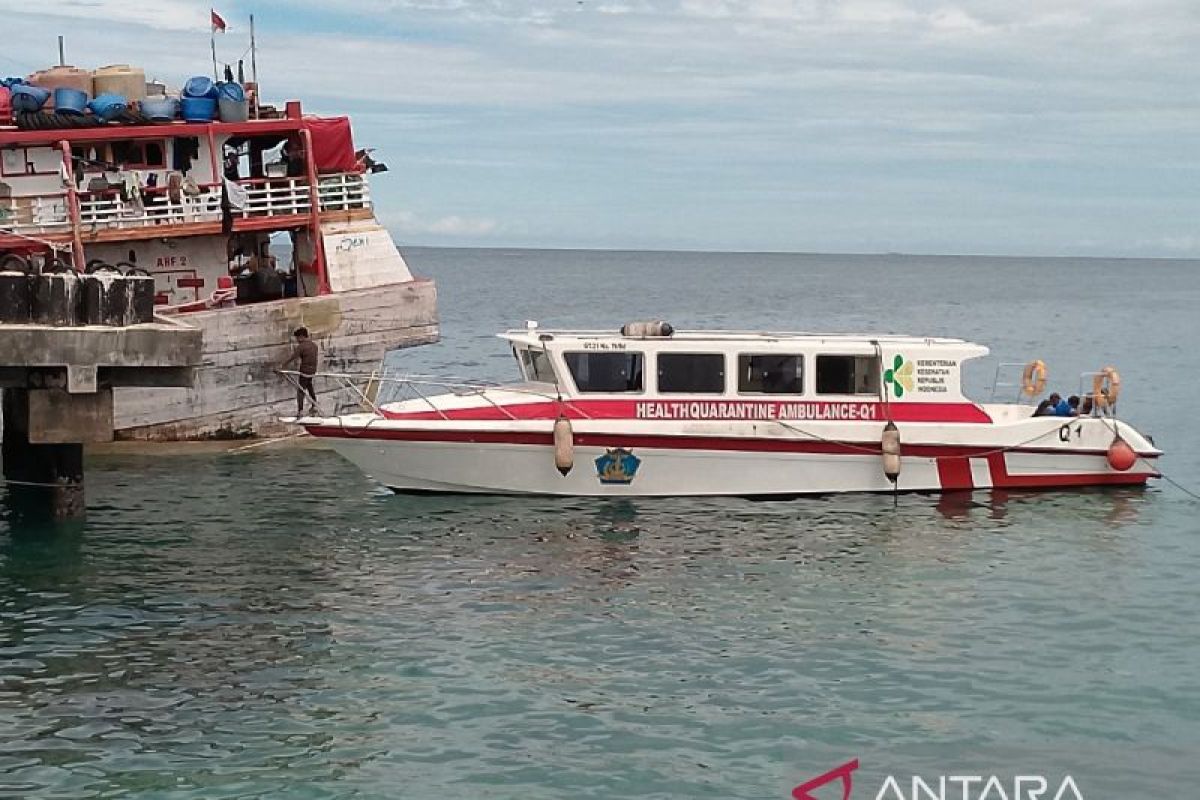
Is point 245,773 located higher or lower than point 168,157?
lower

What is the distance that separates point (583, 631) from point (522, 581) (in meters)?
2.42

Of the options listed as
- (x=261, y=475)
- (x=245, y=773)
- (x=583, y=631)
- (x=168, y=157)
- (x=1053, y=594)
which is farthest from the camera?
(x=168, y=157)

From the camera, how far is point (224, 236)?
31.1 metres

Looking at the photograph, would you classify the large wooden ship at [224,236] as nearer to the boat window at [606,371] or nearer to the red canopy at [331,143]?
the red canopy at [331,143]

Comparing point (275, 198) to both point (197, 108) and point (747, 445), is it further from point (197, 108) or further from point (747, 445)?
point (747, 445)

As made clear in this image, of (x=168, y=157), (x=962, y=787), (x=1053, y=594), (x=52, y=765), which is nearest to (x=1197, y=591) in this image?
(x=1053, y=594)

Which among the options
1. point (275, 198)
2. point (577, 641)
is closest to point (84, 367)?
point (577, 641)

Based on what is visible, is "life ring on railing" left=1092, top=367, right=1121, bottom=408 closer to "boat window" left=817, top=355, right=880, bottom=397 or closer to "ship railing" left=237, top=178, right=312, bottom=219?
"boat window" left=817, top=355, right=880, bottom=397

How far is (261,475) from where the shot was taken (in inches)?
1093

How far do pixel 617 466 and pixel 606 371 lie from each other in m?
1.59

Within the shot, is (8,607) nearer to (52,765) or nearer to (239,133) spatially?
(52,765)

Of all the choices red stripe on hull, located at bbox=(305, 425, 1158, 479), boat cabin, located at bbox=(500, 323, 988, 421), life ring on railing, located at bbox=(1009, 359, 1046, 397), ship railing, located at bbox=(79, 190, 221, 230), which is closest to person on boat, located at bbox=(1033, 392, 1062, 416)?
life ring on railing, located at bbox=(1009, 359, 1046, 397)

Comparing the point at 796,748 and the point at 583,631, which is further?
the point at 583,631

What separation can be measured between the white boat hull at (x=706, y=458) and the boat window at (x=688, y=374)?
0.64m
